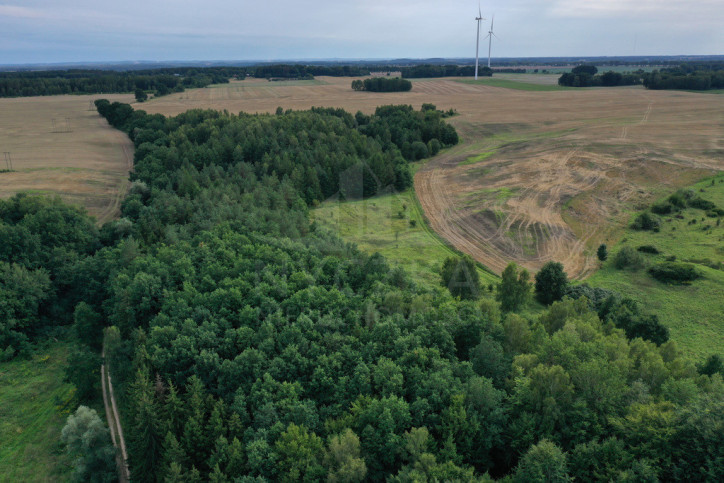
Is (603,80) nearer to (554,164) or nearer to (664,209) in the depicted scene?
(554,164)

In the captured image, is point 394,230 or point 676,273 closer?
point 676,273

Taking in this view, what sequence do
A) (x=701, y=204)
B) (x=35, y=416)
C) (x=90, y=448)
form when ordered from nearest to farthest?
(x=90, y=448)
(x=35, y=416)
(x=701, y=204)

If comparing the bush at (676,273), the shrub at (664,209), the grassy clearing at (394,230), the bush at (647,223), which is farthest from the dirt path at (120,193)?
the shrub at (664,209)

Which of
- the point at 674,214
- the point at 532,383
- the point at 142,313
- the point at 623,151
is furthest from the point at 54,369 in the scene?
the point at 623,151

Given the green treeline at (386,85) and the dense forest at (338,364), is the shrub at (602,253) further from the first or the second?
the green treeline at (386,85)

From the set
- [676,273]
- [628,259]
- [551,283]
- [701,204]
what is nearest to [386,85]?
[701,204]

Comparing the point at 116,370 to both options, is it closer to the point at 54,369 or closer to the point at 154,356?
the point at 154,356
